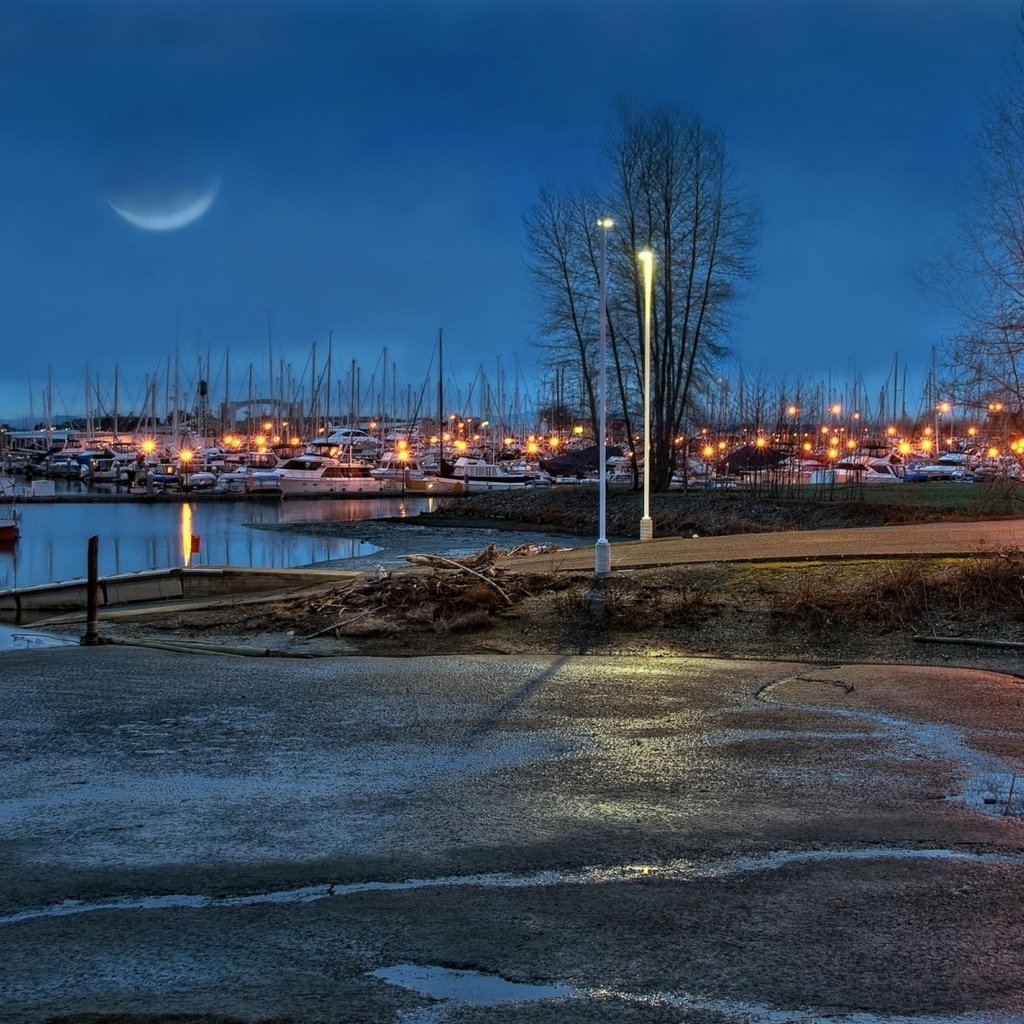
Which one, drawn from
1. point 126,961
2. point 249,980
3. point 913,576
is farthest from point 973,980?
point 913,576

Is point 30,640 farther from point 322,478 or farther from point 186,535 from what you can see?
point 322,478

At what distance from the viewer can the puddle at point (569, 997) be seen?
13.3 feet

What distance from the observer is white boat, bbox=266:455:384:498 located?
86562mm

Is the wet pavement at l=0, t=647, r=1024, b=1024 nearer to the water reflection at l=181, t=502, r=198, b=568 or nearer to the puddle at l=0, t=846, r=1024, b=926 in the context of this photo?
the puddle at l=0, t=846, r=1024, b=926

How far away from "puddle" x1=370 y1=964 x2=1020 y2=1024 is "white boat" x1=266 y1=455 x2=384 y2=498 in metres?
82.3

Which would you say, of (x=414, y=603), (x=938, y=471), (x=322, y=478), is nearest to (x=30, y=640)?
(x=414, y=603)

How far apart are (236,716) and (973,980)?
22.9 ft

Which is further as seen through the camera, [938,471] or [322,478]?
[322,478]

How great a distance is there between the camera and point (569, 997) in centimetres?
422

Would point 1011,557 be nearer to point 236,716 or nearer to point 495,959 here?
point 236,716

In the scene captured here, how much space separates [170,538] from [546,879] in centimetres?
4716

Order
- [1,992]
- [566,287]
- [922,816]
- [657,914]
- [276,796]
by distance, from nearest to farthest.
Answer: [1,992], [657,914], [922,816], [276,796], [566,287]

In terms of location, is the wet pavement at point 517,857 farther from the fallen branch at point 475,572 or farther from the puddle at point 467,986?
the fallen branch at point 475,572

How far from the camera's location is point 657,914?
16.6 feet
